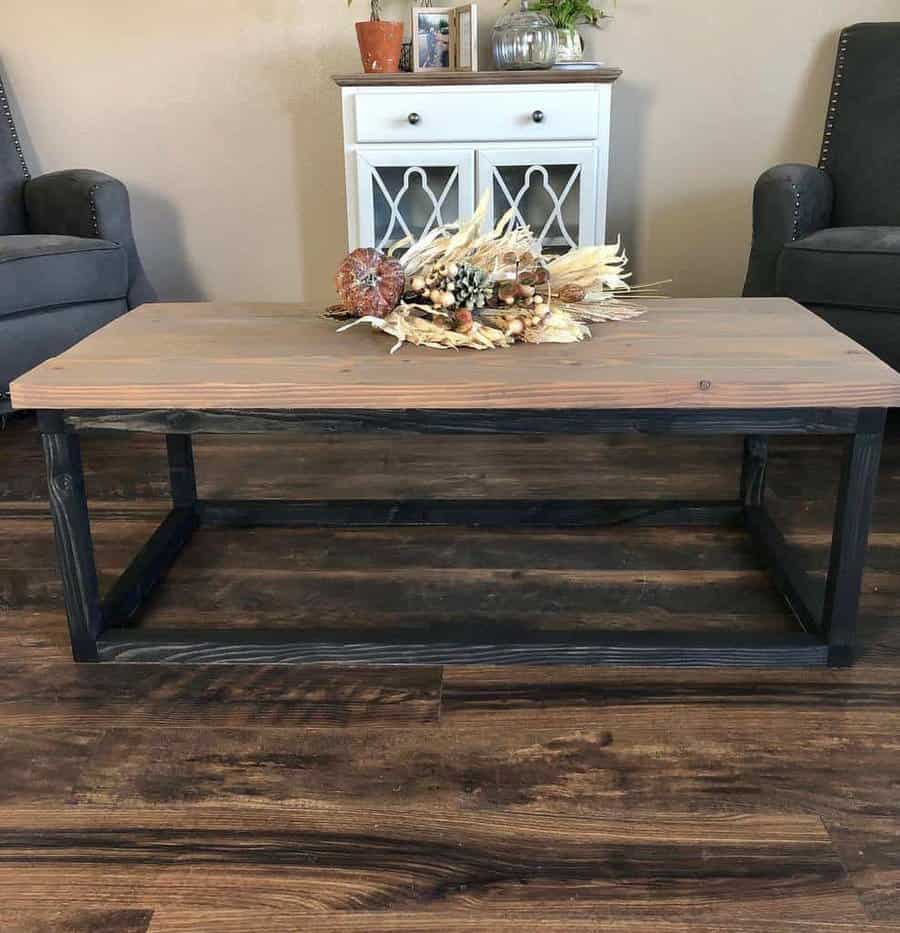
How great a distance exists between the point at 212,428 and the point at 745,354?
0.72 metres

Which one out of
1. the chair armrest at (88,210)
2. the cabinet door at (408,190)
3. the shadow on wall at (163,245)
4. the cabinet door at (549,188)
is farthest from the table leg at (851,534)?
the shadow on wall at (163,245)

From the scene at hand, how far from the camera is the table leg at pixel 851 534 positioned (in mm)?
1267

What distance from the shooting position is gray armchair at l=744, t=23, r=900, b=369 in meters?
2.16

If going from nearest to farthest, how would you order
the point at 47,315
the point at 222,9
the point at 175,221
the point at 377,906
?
the point at 377,906
the point at 47,315
the point at 222,9
the point at 175,221

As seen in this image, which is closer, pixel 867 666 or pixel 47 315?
pixel 867 666

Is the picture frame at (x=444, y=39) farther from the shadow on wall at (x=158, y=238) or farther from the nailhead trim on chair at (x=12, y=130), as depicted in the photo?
the nailhead trim on chair at (x=12, y=130)

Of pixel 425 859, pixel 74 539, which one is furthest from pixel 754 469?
pixel 74 539

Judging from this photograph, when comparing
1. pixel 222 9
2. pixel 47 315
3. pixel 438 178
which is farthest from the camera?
pixel 222 9

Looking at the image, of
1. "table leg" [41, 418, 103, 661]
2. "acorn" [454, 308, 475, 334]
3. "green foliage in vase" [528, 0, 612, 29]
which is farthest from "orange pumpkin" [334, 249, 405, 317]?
"green foliage in vase" [528, 0, 612, 29]

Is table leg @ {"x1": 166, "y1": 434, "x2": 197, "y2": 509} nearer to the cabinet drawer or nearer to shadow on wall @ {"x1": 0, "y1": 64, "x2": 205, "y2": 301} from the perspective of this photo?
the cabinet drawer

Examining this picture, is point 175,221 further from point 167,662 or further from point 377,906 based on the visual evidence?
point 377,906

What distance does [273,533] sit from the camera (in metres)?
1.80

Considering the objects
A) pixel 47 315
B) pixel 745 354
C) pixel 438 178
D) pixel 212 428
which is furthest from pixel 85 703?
pixel 438 178

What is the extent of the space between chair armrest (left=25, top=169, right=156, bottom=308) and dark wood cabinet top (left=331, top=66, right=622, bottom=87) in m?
0.66
